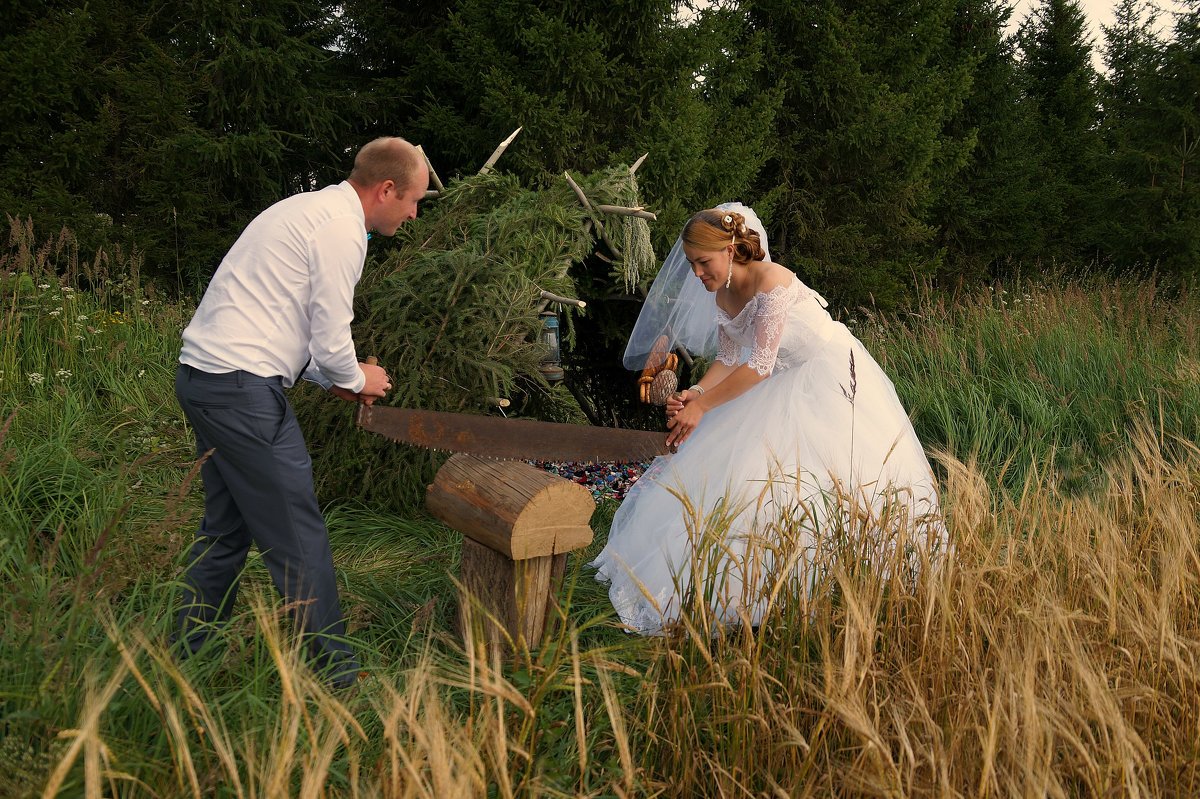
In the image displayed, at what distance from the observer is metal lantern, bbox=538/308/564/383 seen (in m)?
5.06

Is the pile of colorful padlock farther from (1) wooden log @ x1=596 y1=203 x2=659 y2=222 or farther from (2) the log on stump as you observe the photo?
(2) the log on stump

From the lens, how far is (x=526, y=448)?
3.85 m

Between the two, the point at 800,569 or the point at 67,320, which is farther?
the point at 67,320

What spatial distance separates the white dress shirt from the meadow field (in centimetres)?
51

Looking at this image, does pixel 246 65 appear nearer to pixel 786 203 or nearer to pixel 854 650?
pixel 786 203

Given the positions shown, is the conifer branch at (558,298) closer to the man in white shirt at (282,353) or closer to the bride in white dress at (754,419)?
the bride in white dress at (754,419)

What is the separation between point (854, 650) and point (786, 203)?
10597mm

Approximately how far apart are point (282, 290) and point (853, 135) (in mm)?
9933

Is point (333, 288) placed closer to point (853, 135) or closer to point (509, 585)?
point (509, 585)

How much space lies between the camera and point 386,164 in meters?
3.15

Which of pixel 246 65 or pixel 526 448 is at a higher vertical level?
pixel 246 65

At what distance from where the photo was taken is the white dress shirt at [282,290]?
9.87 ft

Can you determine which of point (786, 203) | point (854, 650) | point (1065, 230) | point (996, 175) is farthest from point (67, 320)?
point (1065, 230)

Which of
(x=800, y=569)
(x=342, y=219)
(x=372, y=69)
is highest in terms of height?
(x=372, y=69)
